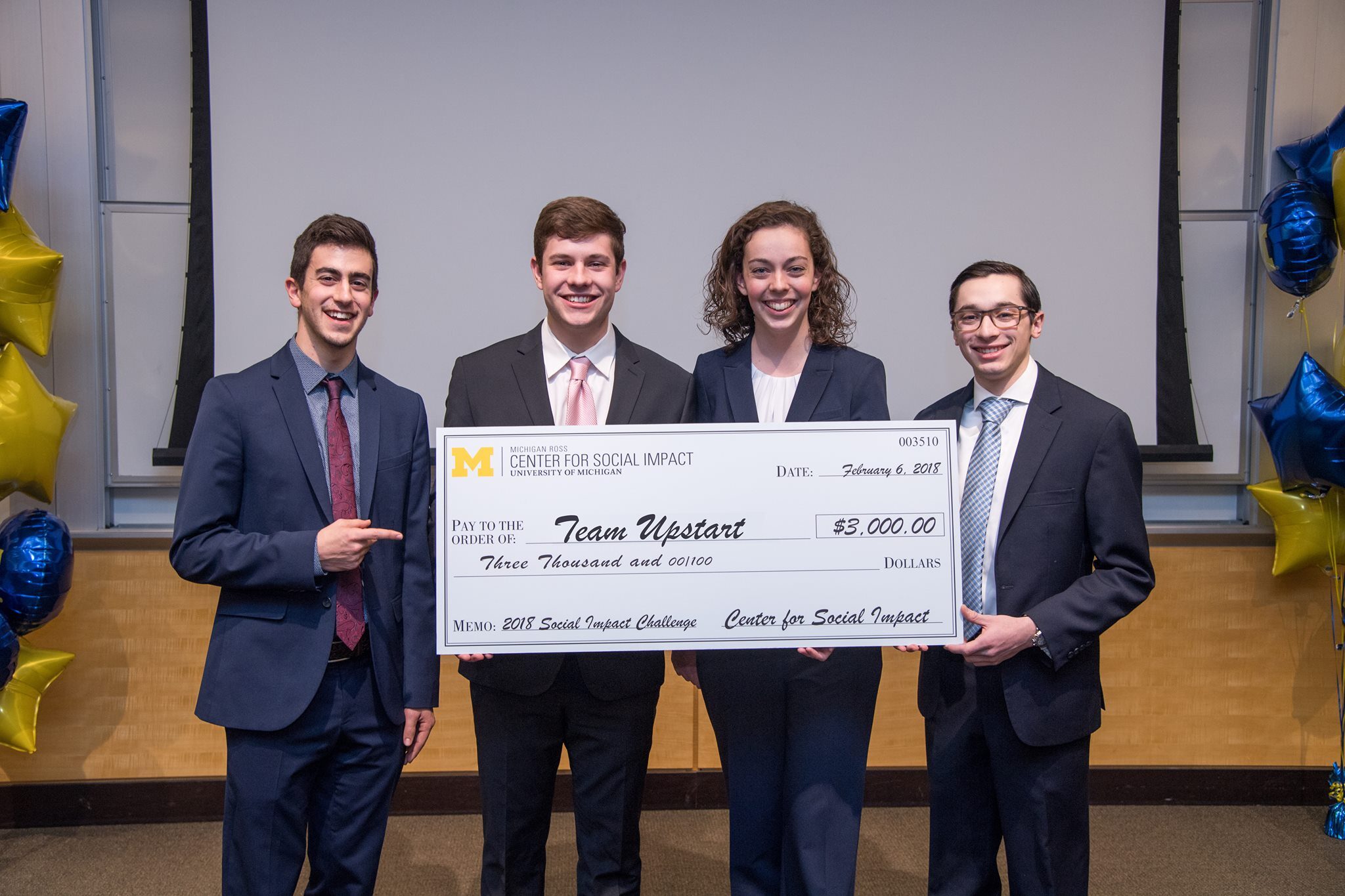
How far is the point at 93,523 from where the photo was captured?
119 inches

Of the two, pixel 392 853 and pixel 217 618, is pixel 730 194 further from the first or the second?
pixel 392 853

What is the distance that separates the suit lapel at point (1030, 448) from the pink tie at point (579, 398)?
87 cm

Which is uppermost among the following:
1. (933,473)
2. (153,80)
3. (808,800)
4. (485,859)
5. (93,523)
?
(153,80)

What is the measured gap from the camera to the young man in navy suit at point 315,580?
63.2 inches

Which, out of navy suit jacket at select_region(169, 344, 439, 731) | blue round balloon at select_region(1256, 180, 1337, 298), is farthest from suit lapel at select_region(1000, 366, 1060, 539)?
blue round balloon at select_region(1256, 180, 1337, 298)

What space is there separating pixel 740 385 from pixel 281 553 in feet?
3.21

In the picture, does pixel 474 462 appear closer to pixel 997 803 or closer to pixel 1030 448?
pixel 1030 448

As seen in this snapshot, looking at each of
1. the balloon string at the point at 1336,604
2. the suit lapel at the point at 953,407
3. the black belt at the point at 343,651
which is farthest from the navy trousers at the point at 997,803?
the balloon string at the point at 1336,604

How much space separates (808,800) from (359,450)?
1160 millimetres

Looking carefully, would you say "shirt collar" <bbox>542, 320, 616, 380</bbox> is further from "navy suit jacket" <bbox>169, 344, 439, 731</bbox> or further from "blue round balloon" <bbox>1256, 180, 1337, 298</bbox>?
"blue round balloon" <bbox>1256, 180, 1337, 298</bbox>

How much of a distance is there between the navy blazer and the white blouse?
0.07ft

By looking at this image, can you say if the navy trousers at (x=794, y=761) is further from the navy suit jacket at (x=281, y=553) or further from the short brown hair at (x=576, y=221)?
the short brown hair at (x=576, y=221)

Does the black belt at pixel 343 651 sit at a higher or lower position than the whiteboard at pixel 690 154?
lower

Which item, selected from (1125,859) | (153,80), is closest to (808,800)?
(1125,859)
